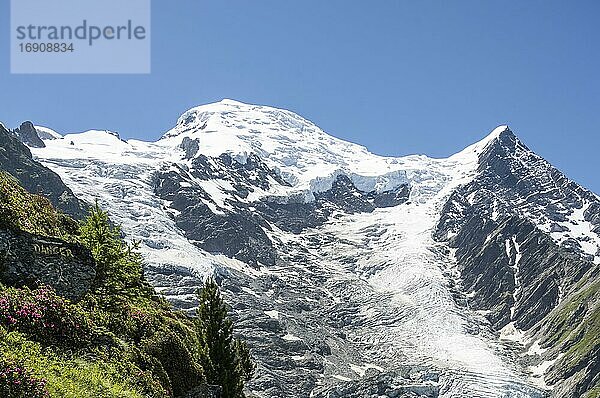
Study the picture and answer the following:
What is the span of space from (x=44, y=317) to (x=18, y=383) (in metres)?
4.36

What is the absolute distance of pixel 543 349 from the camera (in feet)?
644

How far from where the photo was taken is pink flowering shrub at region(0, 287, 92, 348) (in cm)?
1933

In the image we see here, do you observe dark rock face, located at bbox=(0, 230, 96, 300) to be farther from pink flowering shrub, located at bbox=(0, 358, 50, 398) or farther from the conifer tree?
the conifer tree

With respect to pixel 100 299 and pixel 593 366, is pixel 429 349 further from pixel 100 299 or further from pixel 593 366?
pixel 100 299

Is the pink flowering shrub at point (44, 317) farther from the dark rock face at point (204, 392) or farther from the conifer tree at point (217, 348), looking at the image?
the conifer tree at point (217, 348)

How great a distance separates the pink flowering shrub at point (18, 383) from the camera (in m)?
15.8

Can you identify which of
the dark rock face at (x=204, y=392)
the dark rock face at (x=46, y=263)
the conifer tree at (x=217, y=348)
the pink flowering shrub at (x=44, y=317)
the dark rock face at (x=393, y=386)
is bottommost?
the dark rock face at (x=393, y=386)

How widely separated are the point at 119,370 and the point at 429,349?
183693 mm

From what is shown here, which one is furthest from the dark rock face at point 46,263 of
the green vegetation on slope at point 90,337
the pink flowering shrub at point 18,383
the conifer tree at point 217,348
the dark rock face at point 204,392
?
the conifer tree at point 217,348

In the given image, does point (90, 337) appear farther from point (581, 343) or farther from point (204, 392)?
point (581, 343)

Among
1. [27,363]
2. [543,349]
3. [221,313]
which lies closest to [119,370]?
[27,363]

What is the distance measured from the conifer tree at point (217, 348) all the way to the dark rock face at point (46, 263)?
11556 mm

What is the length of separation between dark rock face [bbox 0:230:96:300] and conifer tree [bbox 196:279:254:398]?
11.6 metres

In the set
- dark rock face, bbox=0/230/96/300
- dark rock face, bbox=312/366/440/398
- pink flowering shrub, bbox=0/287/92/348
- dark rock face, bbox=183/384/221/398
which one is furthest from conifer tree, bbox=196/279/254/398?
dark rock face, bbox=312/366/440/398
